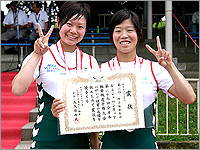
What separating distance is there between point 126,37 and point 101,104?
1.59ft

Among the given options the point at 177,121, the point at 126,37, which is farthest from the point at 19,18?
the point at 126,37

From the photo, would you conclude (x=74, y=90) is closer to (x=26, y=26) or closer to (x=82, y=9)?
(x=82, y=9)

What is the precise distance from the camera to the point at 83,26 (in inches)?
84.7

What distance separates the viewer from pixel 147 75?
6.65ft

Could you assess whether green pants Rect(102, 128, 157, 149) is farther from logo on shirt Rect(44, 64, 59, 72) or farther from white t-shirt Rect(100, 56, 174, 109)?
logo on shirt Rect(44, 64, 59, 72)

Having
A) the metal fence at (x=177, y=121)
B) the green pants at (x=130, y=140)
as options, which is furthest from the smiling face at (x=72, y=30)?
the metal fence at (x=177, y=121)

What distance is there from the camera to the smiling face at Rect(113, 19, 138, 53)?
2.03m

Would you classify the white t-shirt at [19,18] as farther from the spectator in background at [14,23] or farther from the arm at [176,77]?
the arm at [176,77]

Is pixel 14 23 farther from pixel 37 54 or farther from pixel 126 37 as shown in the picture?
pixel 126 37

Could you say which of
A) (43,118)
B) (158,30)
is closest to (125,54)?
(43,118)

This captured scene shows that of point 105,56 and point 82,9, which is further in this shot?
point 105,56

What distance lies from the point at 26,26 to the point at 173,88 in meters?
7.81

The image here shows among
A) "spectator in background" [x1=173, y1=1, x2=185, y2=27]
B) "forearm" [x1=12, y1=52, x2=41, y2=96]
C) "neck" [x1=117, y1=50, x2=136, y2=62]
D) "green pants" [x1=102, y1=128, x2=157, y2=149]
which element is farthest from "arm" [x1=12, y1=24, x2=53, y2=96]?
"spectator in background" [x1=173, y1=1, x2=185, y2=27]

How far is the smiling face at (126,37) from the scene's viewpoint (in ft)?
6.67
